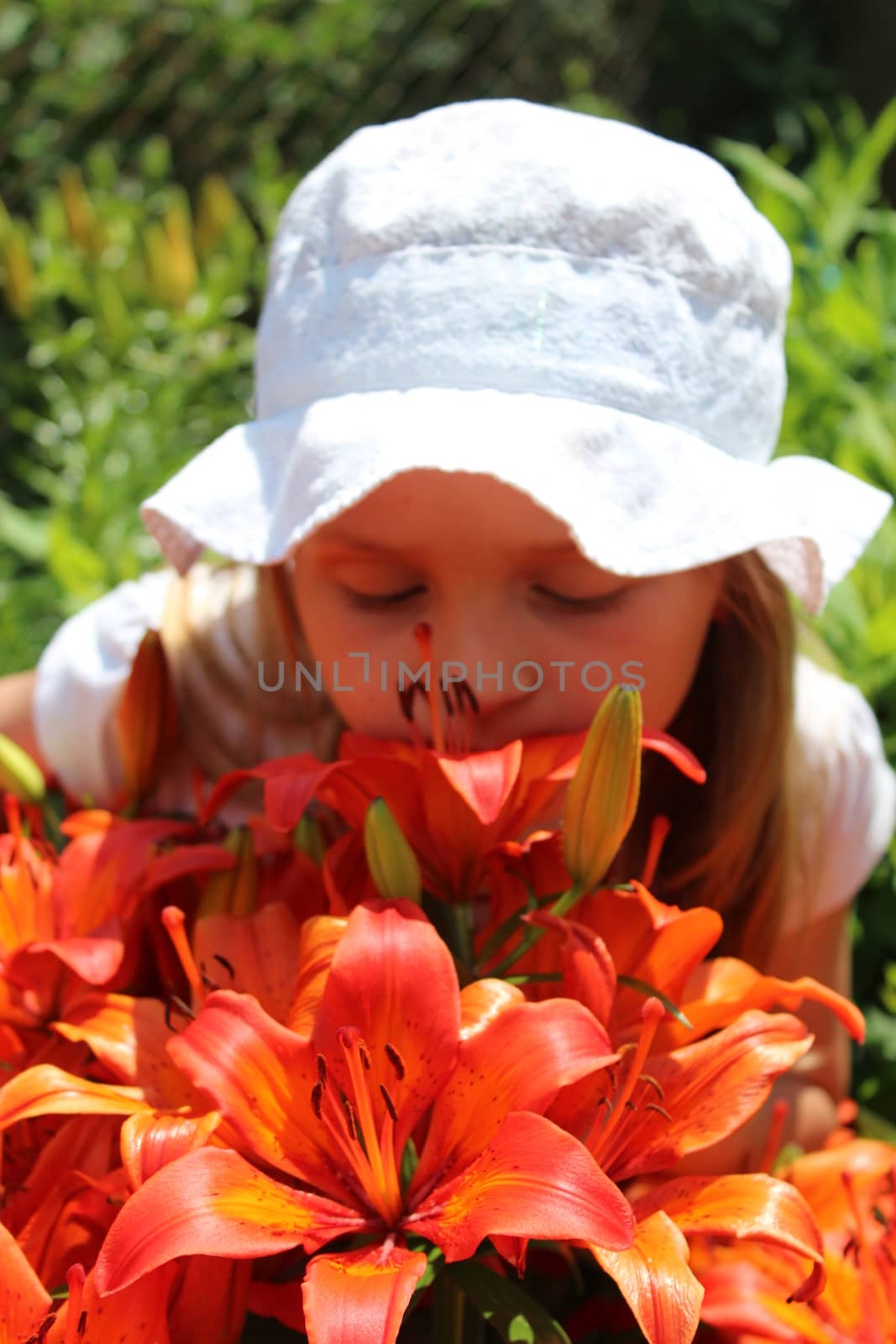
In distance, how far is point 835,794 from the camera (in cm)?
99

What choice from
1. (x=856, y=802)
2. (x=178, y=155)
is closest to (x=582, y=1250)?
(x=856, y=802)

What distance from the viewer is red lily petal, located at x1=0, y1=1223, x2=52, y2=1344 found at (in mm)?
459

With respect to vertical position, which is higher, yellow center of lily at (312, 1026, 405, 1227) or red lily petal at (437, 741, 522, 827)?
red lily petal at (437, 741, 522, 827)

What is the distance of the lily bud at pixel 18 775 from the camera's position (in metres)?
0.78

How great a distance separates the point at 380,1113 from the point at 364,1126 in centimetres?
2

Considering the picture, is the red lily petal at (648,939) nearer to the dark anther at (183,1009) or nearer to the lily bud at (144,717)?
the dark anther at (183,1009)

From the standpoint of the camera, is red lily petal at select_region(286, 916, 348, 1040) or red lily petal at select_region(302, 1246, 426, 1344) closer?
red lily petal at select_region(302, 1246, 426, 1344)

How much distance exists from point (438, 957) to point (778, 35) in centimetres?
485

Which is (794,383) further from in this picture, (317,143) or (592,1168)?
(317,143)

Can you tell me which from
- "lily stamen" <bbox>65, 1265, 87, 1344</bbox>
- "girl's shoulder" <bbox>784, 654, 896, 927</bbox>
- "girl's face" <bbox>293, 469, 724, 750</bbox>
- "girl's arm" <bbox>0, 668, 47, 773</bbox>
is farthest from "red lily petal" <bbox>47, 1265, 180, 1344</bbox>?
"girl's arm" <bbox>0, 668, 47, 773</bbox>

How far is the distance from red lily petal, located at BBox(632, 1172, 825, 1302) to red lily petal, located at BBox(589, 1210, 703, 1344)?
3 centimetres

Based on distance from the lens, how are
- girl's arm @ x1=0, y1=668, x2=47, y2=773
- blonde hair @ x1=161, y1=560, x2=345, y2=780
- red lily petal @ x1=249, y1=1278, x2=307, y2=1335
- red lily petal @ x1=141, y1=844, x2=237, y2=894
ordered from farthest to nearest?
girl's arm @ x1=0, y1=668, x2=47, y2=773
blonde hair @ x1=161, y1=560, x2=345, y2=780
red lily petal @ x1=141, y1=844, x2=237, y2=894
red lily petal @ x1=249, y1=1278, x2=307, y2=1335

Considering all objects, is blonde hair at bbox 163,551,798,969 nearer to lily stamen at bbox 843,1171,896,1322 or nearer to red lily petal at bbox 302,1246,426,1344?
lily stamen at bbox 843,1171,896,1322

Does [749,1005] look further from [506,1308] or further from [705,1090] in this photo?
[506,1308]
